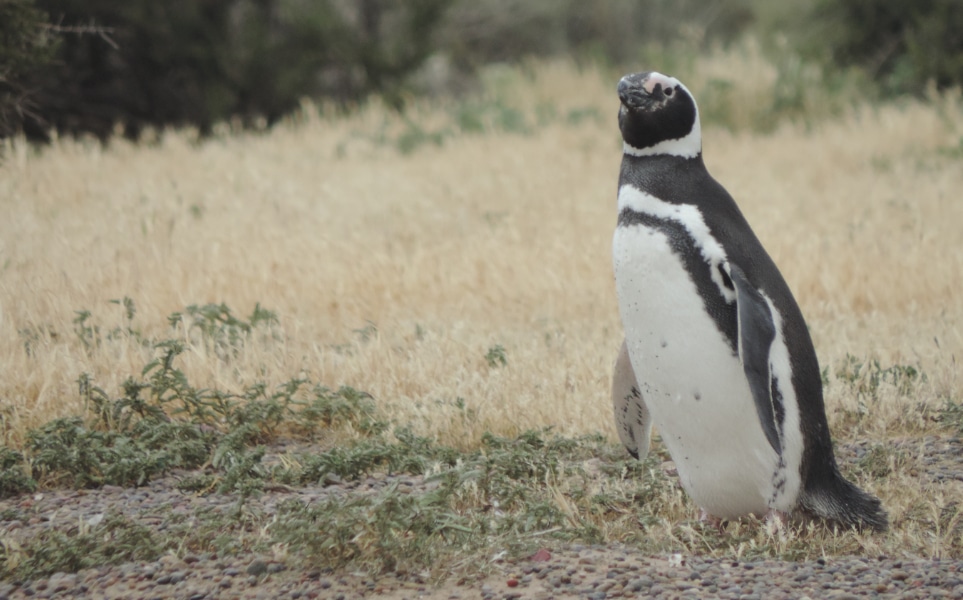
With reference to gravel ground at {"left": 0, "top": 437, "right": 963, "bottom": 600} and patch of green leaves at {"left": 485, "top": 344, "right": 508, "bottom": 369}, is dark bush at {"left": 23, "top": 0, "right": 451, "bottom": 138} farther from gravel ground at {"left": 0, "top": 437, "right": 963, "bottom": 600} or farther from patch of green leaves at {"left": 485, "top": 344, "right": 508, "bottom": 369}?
gravel ground at {"left": 0, "top": 437, "right": 963, "bottom": 600}

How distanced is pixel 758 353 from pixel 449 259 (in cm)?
422

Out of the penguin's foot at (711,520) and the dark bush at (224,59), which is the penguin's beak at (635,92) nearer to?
the penguin's foot at (711,520)

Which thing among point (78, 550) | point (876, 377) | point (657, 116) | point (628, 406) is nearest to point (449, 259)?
point (876, 377)

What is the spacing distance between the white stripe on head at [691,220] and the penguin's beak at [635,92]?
28 cm

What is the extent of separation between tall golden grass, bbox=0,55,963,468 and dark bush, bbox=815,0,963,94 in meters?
2.13

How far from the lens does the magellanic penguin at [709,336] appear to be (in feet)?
12.2

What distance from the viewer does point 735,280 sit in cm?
364

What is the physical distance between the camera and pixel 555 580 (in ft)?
10.6

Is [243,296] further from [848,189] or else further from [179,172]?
[848,189]

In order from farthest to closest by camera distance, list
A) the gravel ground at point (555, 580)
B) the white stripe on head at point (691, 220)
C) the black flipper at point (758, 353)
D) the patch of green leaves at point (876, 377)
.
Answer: the patch of green leaves at point (876, 377) < the white stripe on head at point (691, 220) < the black flipper at point (758, 353) < the gravel ground at point (555, 580)

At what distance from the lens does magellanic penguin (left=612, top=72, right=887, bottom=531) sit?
3.71m

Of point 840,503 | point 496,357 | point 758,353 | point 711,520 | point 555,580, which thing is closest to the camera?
point 555,580

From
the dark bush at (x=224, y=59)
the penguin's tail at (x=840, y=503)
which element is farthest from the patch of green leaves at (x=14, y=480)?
the dark bush at (x=224, y=59)

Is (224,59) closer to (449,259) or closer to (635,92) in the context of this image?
(449,259)
